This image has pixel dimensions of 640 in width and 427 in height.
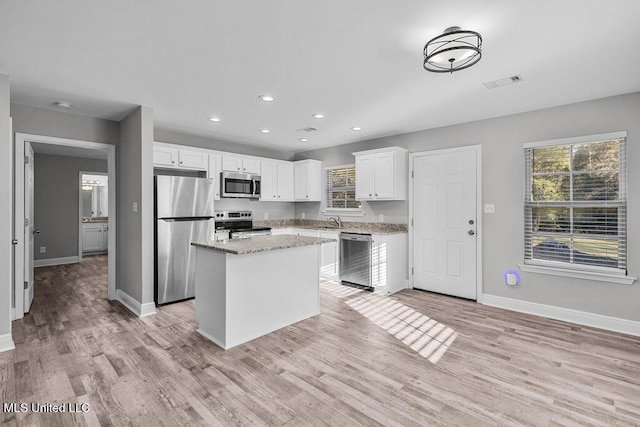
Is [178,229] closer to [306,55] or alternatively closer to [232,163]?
[232,163]

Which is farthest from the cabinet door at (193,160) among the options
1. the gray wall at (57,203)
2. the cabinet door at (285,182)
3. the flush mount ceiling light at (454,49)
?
the gray wall at (57,203)

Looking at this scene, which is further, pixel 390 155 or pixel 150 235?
pixel 390 155

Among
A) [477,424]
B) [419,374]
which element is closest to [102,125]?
[419,374]

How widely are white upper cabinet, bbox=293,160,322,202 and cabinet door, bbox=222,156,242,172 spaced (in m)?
1.26

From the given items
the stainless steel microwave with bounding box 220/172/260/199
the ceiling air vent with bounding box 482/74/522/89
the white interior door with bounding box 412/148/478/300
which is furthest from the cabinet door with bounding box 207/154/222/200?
the ceiling air vent with bounding box 482/74/522/89

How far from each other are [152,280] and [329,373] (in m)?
2.50

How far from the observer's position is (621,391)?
7.30ft

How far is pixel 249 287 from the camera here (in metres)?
3.04

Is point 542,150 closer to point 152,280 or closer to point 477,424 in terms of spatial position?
point 477,424

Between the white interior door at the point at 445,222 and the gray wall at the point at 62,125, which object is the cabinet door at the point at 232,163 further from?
the white interior door at the point at 445,222

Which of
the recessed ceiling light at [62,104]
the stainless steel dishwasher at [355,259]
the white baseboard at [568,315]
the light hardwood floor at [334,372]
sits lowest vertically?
the light hardwood floor at [334,372]

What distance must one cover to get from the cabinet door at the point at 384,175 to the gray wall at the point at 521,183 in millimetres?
486

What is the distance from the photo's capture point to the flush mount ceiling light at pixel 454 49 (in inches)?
82.2

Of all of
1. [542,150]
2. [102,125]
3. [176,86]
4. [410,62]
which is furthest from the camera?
[102,125]
